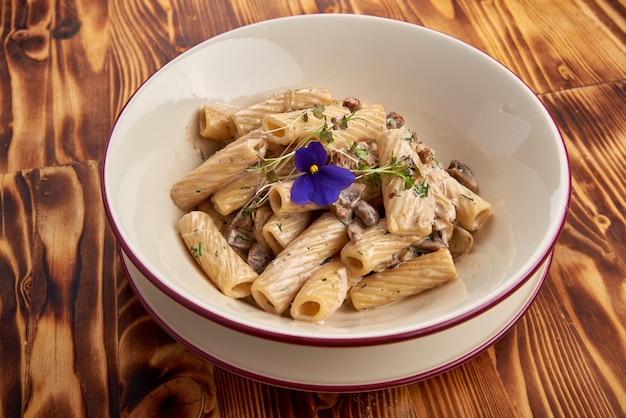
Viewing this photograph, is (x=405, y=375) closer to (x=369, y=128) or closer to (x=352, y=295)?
(x=352, y=295)

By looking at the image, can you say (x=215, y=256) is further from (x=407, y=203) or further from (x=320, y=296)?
(x=407, y=203)

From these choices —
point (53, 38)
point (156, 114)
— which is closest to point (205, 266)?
point (156, 114)

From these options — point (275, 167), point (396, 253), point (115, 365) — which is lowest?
point (115, 365)

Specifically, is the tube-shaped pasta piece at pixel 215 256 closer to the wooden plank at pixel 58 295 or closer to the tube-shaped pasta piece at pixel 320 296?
the tube-shaped pasta piece at pixel 320 296

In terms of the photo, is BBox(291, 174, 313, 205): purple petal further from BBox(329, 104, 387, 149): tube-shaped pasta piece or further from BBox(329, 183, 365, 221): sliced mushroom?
BBox(329, 104, 387, 149): tube-shaped pasta piece

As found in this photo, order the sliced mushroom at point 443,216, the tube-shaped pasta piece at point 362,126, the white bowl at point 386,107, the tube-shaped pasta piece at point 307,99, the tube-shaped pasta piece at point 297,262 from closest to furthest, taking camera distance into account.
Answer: the white bowl at point 386,107 < the tube-shaped pasta piece at point 297,262 < the sliced mushroom at point 443,216 < the tube-shaped pasta piece at point 362,126 < the tube-shaped pasta piece at point 307,99

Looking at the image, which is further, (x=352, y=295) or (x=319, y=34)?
(x=319, y=34)

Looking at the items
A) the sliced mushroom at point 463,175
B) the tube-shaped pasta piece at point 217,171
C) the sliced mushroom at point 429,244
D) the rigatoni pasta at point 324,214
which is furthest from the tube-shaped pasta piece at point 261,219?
the sliced mushroom at point 463,175
